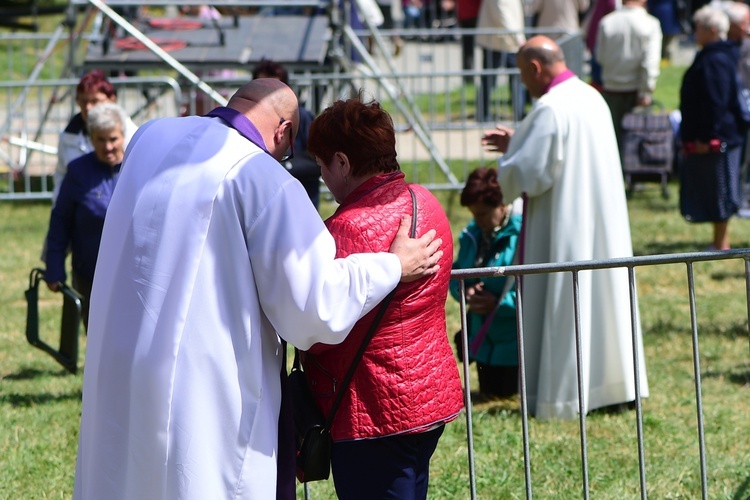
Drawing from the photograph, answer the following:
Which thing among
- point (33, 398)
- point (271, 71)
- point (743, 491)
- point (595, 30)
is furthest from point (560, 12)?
point (743, 491)

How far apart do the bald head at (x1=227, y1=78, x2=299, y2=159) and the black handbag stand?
15.3 inches

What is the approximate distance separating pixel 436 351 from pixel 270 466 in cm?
55

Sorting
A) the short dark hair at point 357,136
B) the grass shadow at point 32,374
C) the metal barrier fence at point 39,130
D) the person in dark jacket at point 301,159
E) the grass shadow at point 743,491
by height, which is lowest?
the grass shadow at point 32,374

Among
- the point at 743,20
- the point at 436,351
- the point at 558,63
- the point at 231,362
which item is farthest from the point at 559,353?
the point at 743,20

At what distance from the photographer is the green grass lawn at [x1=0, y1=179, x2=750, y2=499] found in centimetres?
492

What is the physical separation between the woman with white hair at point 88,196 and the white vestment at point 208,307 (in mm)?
2870

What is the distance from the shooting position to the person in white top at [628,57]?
36.2 ft

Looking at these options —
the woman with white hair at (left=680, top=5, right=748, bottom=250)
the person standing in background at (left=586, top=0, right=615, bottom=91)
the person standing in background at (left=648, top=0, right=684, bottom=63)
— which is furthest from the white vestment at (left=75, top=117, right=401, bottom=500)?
the person standing in background at (left=648, top=0, right=684, bottom=63)

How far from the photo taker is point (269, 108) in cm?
304

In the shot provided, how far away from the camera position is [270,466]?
2975 mm

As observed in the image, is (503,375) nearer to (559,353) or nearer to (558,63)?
(559,353)

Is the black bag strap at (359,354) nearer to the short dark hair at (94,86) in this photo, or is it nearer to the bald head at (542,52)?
the bald head at (542,52)

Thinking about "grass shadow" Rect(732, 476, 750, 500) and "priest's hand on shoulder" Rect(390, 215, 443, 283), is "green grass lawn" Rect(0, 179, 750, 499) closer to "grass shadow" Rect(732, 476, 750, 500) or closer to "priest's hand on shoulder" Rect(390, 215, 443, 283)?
"grass shadow" Rect(732, 476, 750, 500)

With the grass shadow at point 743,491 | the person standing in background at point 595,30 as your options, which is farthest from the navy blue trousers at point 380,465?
the person standing in background at point 595,30
